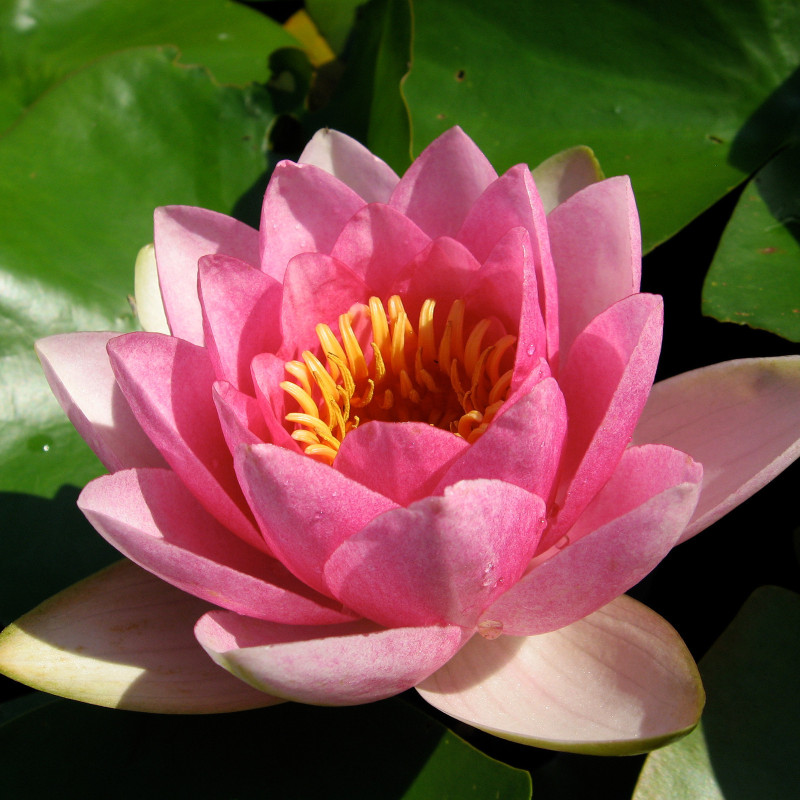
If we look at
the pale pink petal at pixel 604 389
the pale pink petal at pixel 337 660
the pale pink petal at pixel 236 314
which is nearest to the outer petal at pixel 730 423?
the pale pink petal at pixel 604 389

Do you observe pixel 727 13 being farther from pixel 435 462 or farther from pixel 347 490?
pixel 347 490

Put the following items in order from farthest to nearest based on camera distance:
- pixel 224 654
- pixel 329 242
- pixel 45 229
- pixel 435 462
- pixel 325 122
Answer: pixel 325 122, pixel 45 229, pixel 329 242, pixel 435 462, pixel 224 654

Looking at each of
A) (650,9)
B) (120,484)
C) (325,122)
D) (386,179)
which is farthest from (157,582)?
(650,9)

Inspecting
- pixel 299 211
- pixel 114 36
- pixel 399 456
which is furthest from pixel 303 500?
pixel 114 36

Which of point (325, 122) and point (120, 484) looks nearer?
point (120, 484)

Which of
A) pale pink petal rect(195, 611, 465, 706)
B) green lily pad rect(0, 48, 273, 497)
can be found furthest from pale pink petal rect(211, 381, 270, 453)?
green lily pad rect(0, 48, 273, 497)

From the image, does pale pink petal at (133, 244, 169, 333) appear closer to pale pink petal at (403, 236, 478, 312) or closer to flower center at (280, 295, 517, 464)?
flower center at (280, 295, 517, 464)
